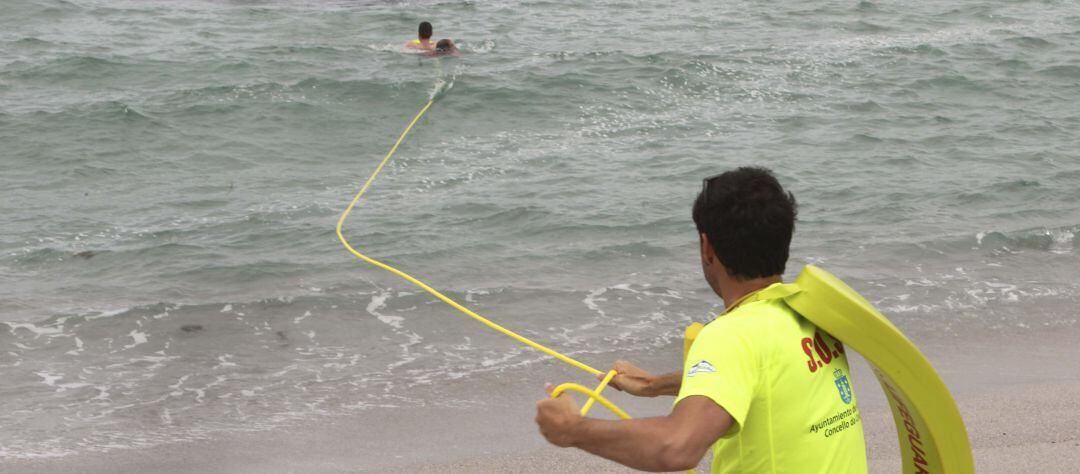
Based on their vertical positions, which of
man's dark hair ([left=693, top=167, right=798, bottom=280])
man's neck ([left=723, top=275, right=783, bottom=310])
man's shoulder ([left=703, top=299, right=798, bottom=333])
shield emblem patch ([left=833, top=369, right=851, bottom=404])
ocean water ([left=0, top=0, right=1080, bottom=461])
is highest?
man's dark hair ([left=693, top=167, right=798, bottom=280])

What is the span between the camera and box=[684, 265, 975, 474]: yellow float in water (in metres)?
2.65

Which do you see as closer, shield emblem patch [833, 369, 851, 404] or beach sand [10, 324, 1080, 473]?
shield emblem patch [833, 369, 851, 404]

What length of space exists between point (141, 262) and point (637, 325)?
4027mm

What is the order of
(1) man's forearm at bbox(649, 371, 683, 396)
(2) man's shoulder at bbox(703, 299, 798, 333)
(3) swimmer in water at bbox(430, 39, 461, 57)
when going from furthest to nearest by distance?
(3) swimmer in water at bbox(430, 39, 461, 57) → (1) man's forearm at bbox(649, 371, 683, 396) → (2) man's shoulder at bbox(703, 299, 798, 333)

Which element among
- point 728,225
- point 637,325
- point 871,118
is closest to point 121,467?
point 637,325

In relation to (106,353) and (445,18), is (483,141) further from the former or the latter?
(445,18)

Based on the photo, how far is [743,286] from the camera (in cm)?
271

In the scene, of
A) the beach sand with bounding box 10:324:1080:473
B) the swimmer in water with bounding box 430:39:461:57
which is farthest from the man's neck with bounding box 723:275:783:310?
the swimmer in water with bounding box 430:39:461:57

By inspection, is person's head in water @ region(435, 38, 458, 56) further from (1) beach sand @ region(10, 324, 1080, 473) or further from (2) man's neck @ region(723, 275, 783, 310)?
(2) man's neck @ region(723, 275, 783, 310)

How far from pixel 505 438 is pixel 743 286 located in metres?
3.48

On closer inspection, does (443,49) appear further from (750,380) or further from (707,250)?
(750,380)

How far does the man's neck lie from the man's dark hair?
0.04 feet

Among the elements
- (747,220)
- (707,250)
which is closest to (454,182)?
(707,250)

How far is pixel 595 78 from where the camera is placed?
52.9 ft
